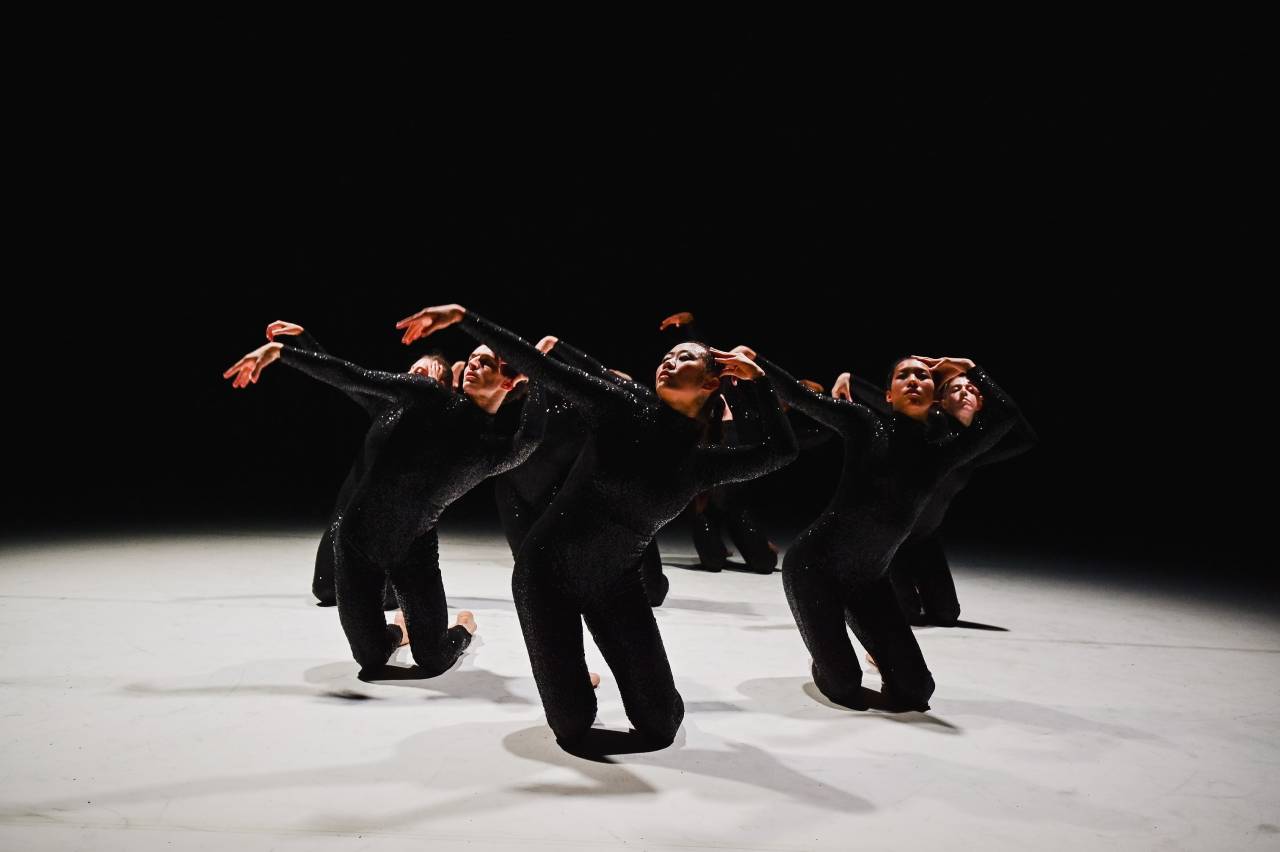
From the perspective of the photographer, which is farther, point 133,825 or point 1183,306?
point 1183,306

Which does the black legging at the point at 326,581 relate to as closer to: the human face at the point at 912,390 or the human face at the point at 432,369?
the human face at the point at 432,369

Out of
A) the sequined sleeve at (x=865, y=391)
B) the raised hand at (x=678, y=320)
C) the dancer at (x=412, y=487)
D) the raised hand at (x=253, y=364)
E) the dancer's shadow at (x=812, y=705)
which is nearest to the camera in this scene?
the raised hand at (x=253, y=364)

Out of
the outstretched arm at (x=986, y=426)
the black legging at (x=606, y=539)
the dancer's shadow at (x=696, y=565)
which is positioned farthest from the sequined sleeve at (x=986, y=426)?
the dancer's shadow at (x=696, y=565)

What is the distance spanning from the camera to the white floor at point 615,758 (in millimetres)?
2357

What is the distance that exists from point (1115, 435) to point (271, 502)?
936 centimetres

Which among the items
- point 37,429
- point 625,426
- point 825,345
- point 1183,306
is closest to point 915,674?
point 625,426

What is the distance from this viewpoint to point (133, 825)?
7.39ft

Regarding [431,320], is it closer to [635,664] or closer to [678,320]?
[635,664]

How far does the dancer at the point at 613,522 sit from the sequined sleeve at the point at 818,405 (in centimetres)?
34

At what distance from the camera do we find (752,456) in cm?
301

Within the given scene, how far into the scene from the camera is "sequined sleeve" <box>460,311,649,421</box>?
9.37 ft

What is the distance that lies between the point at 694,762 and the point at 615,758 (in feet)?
0.77

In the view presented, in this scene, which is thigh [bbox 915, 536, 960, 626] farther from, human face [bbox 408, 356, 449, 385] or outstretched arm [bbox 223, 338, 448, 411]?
outstretched arm [bbox 223, 338, 448, 411]

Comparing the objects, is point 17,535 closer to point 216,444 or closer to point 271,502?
point 271,502
